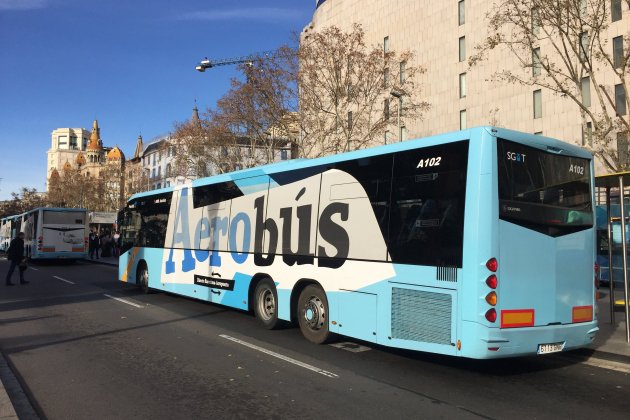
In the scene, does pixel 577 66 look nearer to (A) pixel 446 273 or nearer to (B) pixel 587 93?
(B) pixel 587 93

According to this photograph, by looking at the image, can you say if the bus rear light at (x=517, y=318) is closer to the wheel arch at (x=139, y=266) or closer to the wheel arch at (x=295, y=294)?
the wheel arch at (x=295, y=294)

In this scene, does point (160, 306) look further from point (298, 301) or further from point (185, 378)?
point (185, 378)

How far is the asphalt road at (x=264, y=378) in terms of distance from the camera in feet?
16.7

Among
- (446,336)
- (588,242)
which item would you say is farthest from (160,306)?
(588,242)

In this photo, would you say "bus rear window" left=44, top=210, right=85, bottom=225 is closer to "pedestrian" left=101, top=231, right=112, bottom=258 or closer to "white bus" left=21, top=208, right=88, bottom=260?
"white bus" left=21, top=208, right=88, bottom=260

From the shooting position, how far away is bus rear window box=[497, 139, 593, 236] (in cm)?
592

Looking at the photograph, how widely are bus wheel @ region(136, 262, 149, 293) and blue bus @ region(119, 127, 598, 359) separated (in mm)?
6800

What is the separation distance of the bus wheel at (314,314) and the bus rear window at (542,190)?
331cm

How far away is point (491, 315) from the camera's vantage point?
5605 mm

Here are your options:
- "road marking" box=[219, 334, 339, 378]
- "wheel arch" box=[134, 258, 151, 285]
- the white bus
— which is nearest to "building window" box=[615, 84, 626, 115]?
"wheel arch" box=[134, 258, 151, 285]

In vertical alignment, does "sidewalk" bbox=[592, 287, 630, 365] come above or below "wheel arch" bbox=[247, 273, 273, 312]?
below

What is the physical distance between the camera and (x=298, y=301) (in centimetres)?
851

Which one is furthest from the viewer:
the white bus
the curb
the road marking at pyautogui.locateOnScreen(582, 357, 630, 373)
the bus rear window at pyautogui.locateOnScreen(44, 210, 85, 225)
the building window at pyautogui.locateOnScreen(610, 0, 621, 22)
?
the building window at pyautogui.locateOnScreen(610, 0, 621, 22)

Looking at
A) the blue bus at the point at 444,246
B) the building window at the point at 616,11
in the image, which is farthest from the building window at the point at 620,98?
the blue bus at the point at 444,246
